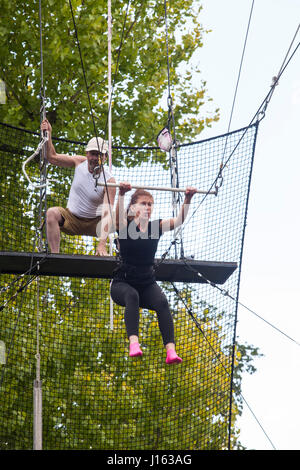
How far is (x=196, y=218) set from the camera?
17.0ft

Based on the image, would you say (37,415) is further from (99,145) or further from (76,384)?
(76,384)

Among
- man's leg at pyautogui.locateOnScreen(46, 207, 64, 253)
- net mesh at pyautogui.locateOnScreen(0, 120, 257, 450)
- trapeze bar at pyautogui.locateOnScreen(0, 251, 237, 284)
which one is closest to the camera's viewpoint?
trapeze bar at pyautogui.locateOnScreen(0, 251, 237, 284)

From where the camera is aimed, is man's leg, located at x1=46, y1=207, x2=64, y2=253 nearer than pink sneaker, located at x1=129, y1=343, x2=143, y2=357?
No

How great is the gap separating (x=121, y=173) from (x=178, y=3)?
4.01m

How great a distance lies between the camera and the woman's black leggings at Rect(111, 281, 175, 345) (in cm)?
328

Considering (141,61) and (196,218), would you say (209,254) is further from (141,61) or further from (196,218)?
(141,61)

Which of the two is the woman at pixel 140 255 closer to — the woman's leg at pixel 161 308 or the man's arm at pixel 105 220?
the woman's leg at pixel 161 308

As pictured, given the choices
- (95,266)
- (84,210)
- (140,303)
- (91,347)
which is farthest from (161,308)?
(91,347)

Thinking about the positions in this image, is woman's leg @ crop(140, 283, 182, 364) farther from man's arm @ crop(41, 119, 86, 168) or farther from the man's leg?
man's arm @ crop(41, 119, 86, 168)

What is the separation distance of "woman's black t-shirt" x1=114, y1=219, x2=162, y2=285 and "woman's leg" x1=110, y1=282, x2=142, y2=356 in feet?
0.21

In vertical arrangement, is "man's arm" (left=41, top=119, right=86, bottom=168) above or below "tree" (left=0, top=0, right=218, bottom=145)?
below

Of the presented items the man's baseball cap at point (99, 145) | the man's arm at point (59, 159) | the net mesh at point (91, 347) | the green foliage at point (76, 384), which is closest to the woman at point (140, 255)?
the man's baseball cap at point (99, 145)

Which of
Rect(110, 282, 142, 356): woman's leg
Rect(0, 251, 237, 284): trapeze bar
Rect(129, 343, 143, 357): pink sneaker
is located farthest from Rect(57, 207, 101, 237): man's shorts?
Rect(129, 343, 143, 357): pink sneaker

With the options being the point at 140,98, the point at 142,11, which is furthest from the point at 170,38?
the point at 140,98
